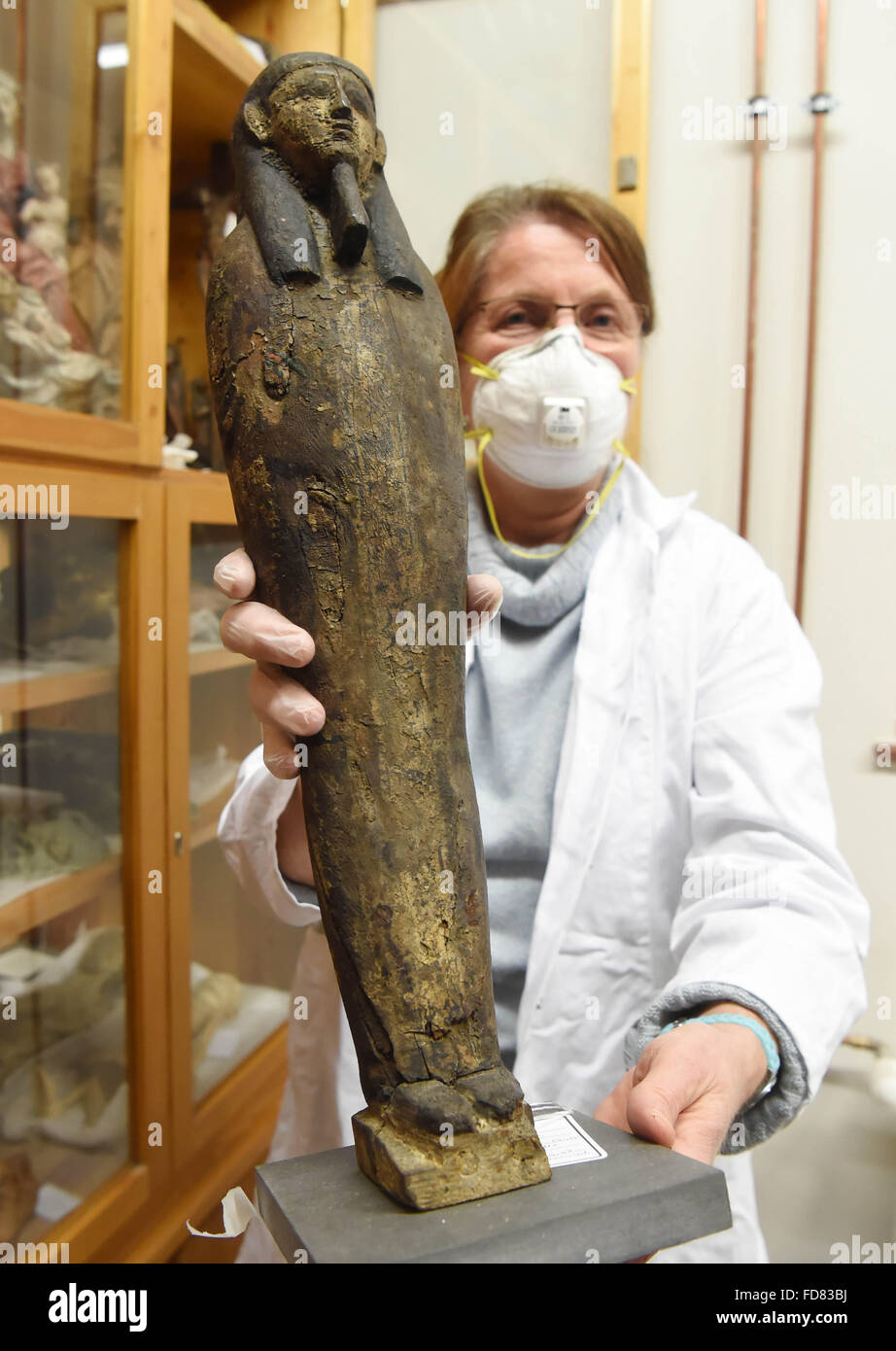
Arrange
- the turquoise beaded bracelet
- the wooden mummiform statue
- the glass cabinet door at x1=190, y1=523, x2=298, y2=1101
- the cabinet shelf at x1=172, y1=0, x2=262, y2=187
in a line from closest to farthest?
the wooden mummiform statue < the turquoise beaded bracelet < the cabinet shelf at x1=172, y1=0, x2=262, y2=187 < the glass cabinet door at x1=190, y1=523, x2=298, y2=1101

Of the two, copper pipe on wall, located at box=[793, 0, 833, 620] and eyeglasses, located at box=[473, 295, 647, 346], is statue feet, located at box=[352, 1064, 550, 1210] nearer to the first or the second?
eyeglasses, located at box=[473, 295, 647, 346]

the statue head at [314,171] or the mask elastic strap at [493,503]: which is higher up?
the statue head at [314,171]

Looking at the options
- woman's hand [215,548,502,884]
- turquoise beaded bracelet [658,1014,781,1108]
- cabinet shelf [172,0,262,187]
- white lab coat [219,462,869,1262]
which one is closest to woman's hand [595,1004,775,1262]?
turquoise beaded bracelet [658,1014,781,1108]

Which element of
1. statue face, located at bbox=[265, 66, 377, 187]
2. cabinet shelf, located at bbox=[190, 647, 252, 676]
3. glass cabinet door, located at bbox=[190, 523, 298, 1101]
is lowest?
glass cabinet door, located at bbox=[190, 523, 298, 1101]

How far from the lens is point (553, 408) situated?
43.8 inches

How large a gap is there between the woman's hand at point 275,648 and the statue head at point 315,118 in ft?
1.02

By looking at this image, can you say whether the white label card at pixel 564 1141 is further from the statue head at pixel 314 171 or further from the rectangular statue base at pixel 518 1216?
the statue head at pixel 314 171

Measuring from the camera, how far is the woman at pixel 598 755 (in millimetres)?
1001

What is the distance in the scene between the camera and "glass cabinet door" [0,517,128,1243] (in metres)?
1.41

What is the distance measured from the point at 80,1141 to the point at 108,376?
123 centimetres

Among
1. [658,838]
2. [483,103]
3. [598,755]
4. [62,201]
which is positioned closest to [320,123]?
[598,755]

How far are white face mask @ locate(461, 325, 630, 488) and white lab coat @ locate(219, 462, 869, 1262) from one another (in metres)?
0.14

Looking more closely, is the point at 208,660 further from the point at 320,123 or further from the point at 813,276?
the point at 813,276

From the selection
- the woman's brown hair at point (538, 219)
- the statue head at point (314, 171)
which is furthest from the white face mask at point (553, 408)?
the statue head at point (314, 171)
